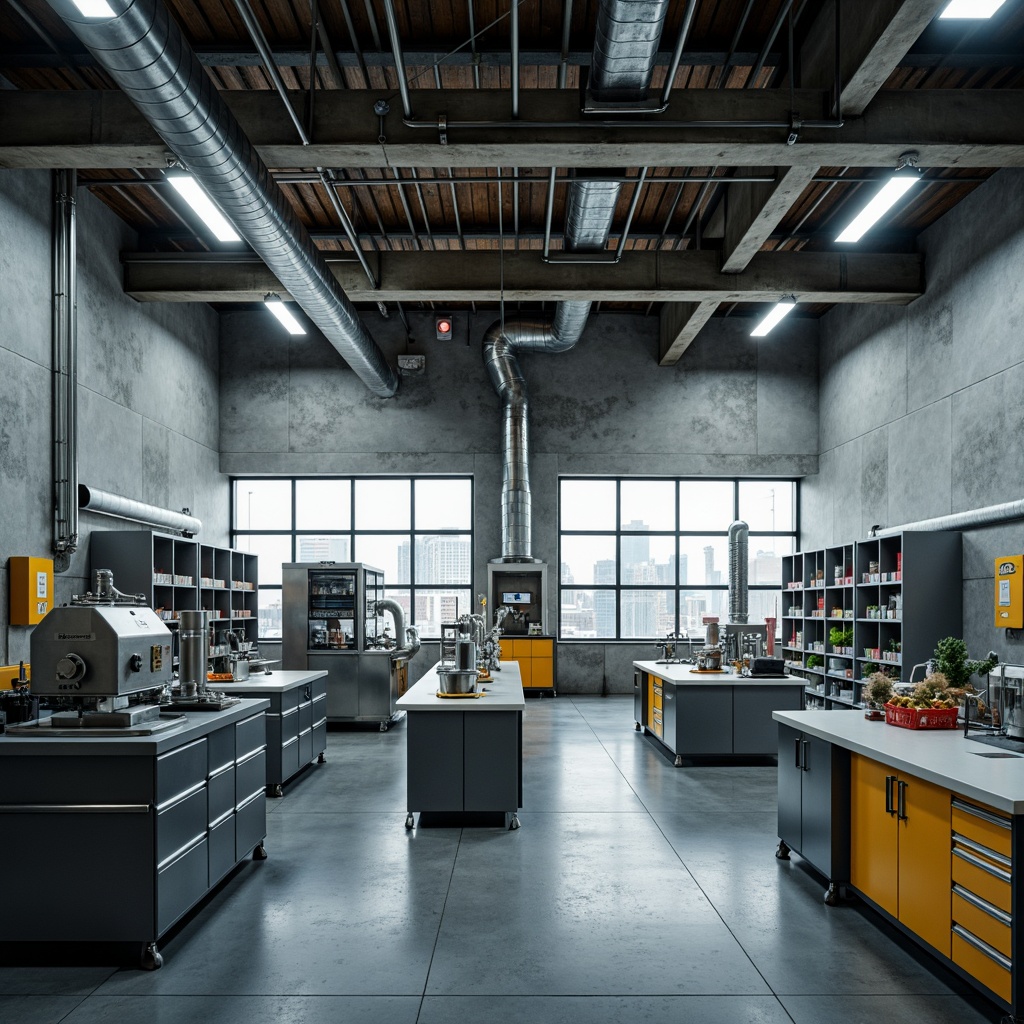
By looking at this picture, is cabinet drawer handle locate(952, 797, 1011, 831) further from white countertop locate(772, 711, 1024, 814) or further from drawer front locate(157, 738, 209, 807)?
drawer front locate(157, 738, 209, 807)

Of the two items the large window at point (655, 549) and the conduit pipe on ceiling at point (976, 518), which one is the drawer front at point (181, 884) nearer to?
the conduit pipe on ceiling at point (976, 518)

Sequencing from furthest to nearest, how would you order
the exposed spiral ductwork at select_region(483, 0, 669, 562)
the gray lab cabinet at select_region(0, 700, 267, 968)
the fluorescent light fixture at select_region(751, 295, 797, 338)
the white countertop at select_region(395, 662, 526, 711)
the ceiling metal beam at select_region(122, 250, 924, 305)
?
the fluorescent light fixture at select_region(751, 295, 797, 338) → the ceiling metal beam at select_region(122, 250, 924, 305) → the white countertop at select_region(395, 662, 526, 711) → the exposed spiral ductwork at select_region(483, 0, 669, 562) → the gray lab cabinet at select_region(0, 700, 267, 968)

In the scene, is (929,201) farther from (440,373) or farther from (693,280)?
(440,373)

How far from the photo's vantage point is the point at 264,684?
762 centimetres

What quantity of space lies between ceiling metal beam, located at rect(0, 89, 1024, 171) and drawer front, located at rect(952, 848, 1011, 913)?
523 cm

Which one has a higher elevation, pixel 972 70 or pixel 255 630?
pixel 972 70

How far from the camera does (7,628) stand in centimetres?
780

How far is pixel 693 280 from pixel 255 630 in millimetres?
7947

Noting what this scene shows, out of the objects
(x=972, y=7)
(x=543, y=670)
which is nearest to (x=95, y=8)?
(x=972, y=7)

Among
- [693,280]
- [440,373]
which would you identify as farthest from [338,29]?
[440,373]

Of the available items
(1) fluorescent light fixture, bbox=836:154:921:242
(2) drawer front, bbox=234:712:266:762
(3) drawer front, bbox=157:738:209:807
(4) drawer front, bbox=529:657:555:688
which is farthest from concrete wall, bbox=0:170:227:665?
(1) fluorescent light fixture, bbox=836:154:921:242

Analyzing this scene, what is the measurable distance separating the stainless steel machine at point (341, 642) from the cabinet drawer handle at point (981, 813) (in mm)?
8124

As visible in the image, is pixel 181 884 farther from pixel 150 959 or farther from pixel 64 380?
pixel 64 380

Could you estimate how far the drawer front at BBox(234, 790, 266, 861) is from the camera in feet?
16.9
